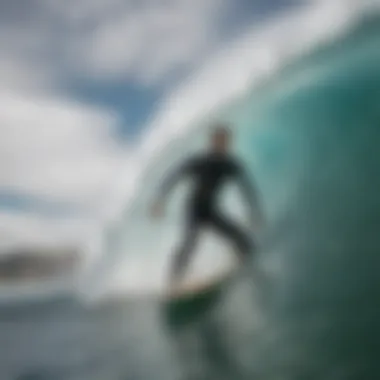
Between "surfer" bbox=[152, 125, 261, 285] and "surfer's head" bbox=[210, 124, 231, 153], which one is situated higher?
"surfer's head" bbox=[210, 124, 231, 153]

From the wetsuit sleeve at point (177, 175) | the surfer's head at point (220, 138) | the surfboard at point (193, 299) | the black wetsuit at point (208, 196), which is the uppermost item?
the surfer's head at point (220, 138)

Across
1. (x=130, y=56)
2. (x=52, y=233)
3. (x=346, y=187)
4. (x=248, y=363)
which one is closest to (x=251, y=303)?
(x=248, y=363)

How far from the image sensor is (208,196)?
139 centimetres

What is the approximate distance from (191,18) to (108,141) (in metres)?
0.27

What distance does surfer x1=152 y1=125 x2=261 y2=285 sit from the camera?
1.37m

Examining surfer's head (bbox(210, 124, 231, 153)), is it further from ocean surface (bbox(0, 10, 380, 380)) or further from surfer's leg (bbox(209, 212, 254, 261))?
surfer's leg (bbox(209, 212, 254, 261))

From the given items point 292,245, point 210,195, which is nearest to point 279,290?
point 292,245

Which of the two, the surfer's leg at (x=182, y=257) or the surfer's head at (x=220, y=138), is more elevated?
the surfer's head at (x=220, y=138)

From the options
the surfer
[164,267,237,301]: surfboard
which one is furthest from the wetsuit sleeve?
[164,267,237,301]: surfboard

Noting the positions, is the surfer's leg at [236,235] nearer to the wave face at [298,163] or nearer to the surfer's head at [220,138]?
the wave face at [298,163]

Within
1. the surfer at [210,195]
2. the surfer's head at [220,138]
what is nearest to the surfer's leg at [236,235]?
the surfer at [210,195]

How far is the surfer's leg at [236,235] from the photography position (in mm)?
1371

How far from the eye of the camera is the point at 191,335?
4.43 feet

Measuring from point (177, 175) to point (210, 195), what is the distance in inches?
2.6
